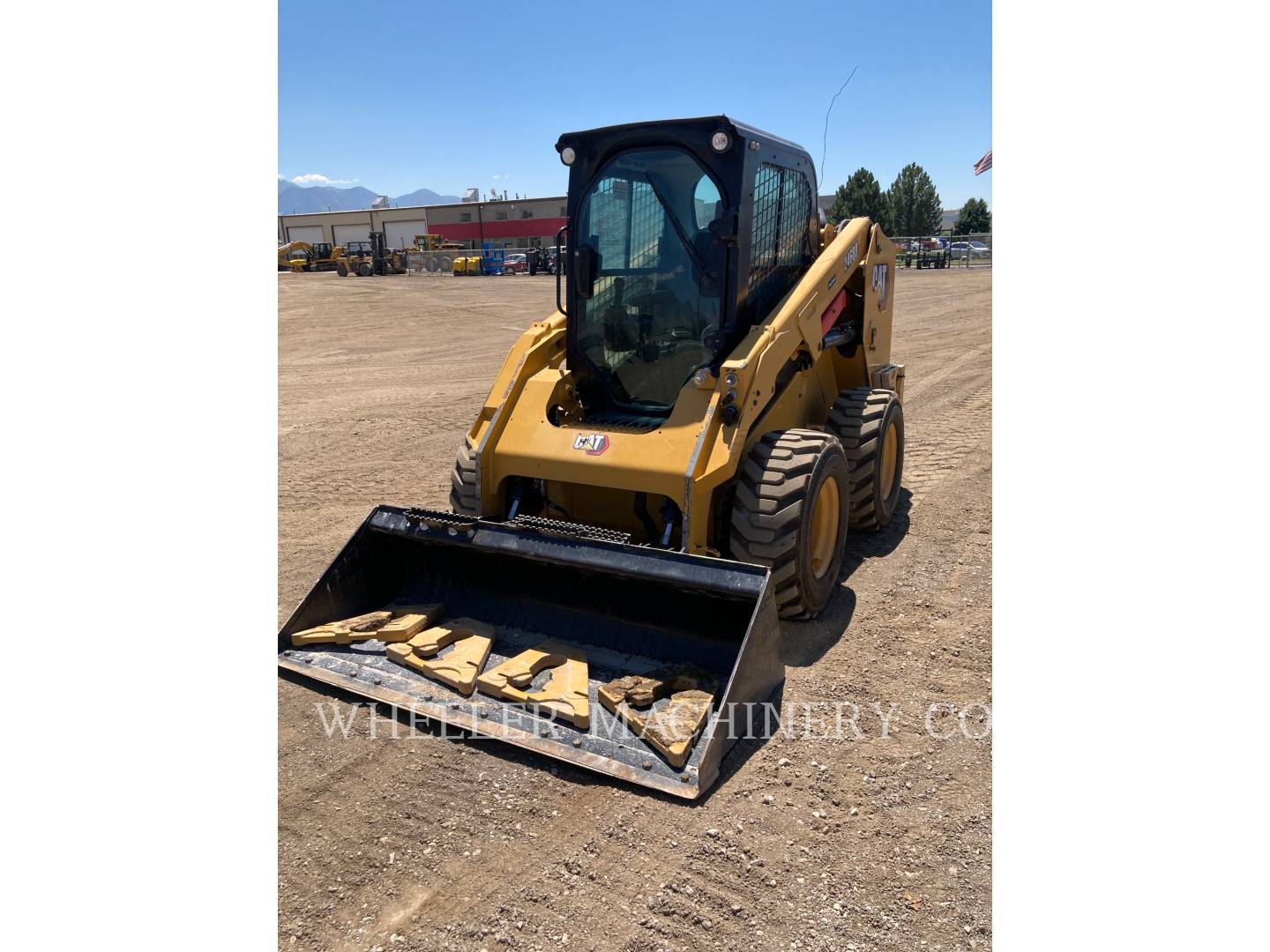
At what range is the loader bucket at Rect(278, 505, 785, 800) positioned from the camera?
3.36 metres

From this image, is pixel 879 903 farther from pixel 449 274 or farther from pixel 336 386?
pixel 449 274

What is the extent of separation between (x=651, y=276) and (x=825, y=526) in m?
1.70

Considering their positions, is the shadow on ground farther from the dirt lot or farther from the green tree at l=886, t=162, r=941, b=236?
the green tree at l=886, t=162, r=941, b=236

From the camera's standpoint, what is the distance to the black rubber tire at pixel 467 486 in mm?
4723

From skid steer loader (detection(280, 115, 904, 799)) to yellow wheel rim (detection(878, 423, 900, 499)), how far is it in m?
0.27

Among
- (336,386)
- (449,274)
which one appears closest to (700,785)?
(336,386)

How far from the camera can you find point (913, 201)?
53750 millimetres

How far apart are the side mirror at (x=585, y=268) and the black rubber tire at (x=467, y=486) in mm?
1126

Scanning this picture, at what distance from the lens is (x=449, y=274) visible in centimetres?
4309

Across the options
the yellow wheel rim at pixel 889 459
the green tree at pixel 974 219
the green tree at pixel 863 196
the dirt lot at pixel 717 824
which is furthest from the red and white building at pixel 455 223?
the dirt lot at pixel 717 824

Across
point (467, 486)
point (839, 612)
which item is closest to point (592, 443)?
point (467, 486)

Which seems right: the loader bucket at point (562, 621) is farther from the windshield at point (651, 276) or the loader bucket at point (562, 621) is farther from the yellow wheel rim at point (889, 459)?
the yellow wheel rim at point (889, 459)

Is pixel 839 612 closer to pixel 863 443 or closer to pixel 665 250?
pixel 863 443

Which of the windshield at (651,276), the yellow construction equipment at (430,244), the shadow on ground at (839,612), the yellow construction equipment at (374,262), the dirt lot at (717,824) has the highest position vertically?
the yellow construction equipment at (430,244)
